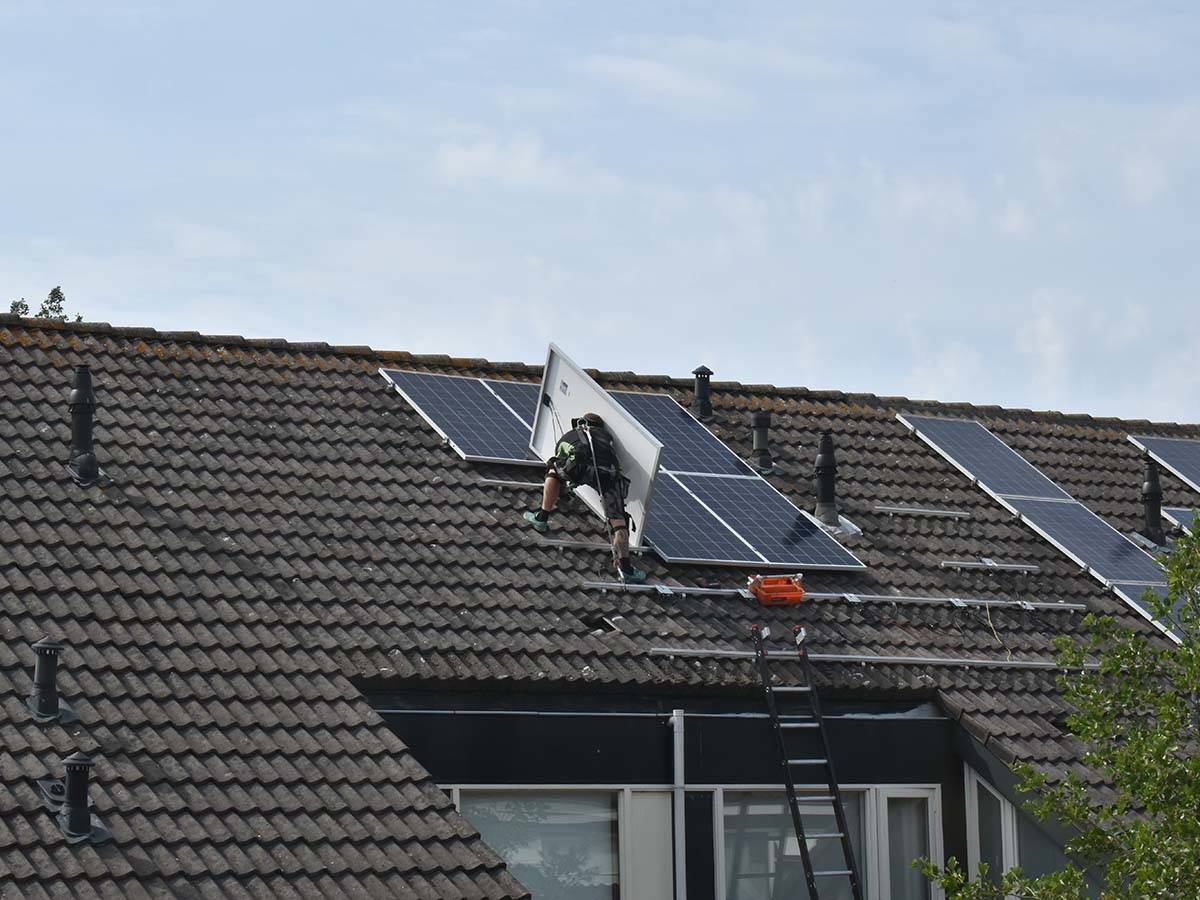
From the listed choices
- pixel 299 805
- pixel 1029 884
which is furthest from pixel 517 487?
pixel 1029 884

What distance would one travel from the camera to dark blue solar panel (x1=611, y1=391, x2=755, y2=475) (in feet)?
62.2

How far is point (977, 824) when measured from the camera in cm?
1597

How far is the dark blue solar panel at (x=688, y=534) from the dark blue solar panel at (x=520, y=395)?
1704 millimetres

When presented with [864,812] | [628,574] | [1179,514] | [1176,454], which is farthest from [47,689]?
[1176,454]

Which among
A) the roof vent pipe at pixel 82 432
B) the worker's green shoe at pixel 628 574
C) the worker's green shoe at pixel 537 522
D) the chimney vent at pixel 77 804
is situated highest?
the roof vent pipe at pixel 82 432

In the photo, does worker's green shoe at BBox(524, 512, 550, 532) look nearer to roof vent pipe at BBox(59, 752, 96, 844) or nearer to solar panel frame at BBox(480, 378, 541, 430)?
solar panel frame at BBox(480, 378, 541, 430)

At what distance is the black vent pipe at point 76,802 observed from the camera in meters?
11.4

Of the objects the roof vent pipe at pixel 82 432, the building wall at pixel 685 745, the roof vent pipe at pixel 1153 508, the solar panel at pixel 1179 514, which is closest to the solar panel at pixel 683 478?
the building wall at pixel 685 745

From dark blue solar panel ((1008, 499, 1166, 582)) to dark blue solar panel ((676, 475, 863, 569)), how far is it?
265 centimetres

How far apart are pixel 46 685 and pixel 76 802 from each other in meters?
1.24

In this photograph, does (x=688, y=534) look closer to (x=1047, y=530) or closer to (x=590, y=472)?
(x=590, y=472)

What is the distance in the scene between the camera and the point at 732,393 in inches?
842

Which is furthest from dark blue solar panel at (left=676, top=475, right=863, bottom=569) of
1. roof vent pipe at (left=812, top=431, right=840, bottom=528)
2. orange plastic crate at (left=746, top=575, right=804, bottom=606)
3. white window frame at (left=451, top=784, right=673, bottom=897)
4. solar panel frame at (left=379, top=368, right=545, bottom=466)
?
white window frame at (left=451, top=784, right=673, bottom=897)

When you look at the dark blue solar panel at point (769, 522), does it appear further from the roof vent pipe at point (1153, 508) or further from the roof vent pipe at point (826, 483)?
the roof vent pipe at point (1153, 508)
